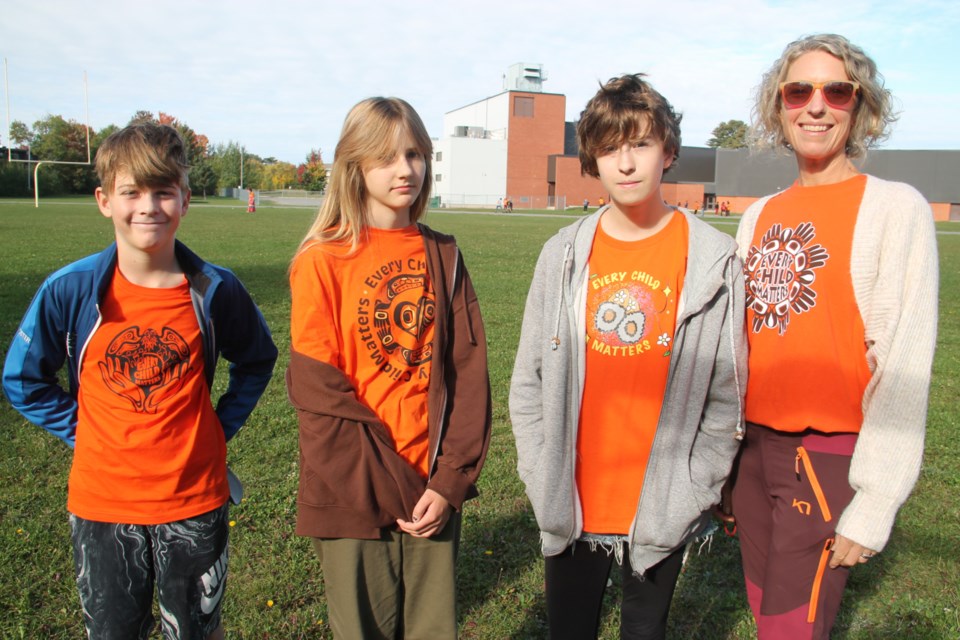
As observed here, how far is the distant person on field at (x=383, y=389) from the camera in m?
2.05

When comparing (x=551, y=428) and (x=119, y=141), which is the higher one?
(x=119, y=141)

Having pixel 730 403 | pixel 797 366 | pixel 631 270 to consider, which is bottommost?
pixel 730 403

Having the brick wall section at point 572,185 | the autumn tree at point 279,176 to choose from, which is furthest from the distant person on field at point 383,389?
the autumn tree at point 279,176

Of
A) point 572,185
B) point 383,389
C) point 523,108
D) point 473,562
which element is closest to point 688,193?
point 572,185

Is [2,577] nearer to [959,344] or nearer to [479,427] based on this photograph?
[479,427]

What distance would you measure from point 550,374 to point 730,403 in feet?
1.71

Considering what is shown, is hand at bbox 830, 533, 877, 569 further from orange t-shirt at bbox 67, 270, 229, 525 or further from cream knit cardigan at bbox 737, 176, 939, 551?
orange t-shirt at bbox 67, 270, 229, 525

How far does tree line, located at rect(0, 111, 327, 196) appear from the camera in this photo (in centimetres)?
5619

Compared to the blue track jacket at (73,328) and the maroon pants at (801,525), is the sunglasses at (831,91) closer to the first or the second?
the maroon pants at (801,525)

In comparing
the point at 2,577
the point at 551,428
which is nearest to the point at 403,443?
the point at 551,428

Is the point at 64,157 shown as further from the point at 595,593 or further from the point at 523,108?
the point at 595,593

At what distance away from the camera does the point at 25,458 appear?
14.9ft

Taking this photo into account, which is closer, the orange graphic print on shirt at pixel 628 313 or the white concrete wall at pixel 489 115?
the orange graphic print on shirt at pixel 628 313

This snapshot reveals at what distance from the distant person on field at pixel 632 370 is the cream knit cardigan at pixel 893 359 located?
0.33m
